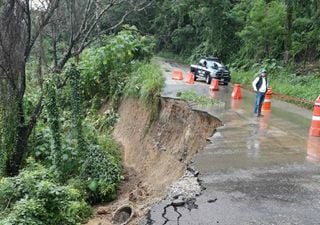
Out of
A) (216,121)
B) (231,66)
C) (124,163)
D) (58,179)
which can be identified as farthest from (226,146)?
(231,66)

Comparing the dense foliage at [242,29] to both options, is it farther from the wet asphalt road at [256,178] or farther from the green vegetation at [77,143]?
the wet asphalt road at [256,178]

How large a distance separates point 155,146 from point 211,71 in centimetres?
1311

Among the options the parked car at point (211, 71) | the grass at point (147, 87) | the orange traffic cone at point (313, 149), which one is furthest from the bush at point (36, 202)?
the parked car at point (211, 71)

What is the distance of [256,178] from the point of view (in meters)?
8.39

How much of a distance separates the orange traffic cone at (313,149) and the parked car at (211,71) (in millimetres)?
15545

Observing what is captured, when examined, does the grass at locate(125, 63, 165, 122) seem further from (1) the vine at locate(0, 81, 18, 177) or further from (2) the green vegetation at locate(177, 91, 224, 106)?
(1) the vine at locate(0, 81, 18, 177)

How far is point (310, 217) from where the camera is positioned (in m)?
6.68

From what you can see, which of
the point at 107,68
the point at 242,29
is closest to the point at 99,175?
the point at 107,68

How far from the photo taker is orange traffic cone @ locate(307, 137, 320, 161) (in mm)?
10047

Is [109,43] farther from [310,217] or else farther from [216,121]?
[310,217]

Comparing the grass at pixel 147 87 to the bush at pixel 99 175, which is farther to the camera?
the grass at pixel 147 87

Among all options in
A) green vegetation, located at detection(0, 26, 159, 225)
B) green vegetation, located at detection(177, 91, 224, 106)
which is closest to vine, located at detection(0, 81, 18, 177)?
green vegetation, located at detection(0, 26, 159, 225)

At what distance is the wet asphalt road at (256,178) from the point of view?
6703 mm

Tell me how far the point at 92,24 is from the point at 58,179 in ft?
18.9
